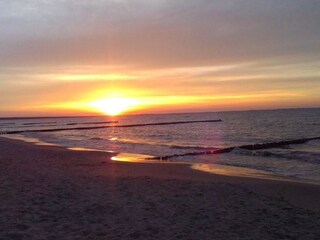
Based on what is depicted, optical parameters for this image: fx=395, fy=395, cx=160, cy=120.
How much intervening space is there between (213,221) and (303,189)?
6932 millimetres

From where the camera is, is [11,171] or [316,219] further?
[11,171]

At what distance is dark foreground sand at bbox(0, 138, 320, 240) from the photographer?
8.18 m

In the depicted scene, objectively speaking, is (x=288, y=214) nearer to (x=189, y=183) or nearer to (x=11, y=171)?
(x=189, y=183)

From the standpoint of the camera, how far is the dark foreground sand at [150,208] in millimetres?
8180

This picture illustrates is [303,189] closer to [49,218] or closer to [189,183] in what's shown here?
[189,183]

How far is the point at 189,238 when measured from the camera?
7.86 metres

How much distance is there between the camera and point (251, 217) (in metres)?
9.55

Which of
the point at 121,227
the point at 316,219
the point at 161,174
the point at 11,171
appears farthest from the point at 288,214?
the point at 11,171

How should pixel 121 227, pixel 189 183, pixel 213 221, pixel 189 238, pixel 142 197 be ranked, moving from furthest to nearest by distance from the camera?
pixel 189 183, pixel 142 197, pixel 213 221, pixel 121 227, pixel 189 238

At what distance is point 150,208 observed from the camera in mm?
10250

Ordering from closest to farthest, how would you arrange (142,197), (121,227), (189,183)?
(121,227)
(142,197)
(189,183)

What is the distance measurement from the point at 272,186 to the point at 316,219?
17.4 ft

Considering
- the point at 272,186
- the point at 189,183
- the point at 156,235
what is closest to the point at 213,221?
the point at 156,235

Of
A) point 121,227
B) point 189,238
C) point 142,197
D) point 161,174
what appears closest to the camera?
point 189,238
